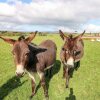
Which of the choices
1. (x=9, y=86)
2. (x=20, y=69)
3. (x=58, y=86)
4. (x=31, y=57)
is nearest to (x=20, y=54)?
(x=20, y=69)

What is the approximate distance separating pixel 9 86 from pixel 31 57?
383cm

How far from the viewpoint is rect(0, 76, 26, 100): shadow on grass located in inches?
519

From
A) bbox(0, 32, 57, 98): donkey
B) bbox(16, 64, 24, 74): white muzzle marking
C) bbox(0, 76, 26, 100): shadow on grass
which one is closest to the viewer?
bbox(16, 64, 24, 74): white muzzle marking

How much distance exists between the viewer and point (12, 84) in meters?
14.5

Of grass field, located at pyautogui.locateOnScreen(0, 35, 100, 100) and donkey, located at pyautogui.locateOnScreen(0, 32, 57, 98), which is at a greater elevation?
donkey, located at pyautogui.locateOnScreen(0, 32, 57, 98)

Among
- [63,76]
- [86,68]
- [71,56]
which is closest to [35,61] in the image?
[71,56]

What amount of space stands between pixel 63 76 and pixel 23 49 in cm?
645

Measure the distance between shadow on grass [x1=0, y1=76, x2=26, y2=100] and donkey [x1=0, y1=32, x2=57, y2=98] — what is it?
1.37 meters

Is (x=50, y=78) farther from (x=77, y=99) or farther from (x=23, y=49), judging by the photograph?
(x=23, y=49)

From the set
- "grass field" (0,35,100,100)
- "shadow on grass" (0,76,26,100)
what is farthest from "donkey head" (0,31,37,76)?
"shadow on grass" (0,76,26,100)

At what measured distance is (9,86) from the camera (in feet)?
46.6

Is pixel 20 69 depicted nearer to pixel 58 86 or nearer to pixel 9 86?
pixel 9 86

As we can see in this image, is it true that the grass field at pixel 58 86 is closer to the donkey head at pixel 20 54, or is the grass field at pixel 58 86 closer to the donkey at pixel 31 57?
the donkey at pixel 31 57

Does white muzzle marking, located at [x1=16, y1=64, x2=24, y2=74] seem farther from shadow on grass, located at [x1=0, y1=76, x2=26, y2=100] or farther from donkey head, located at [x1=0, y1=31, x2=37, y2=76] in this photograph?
shadow on grass, located at [x1=0, y1=76, x2=26, y2=100]
